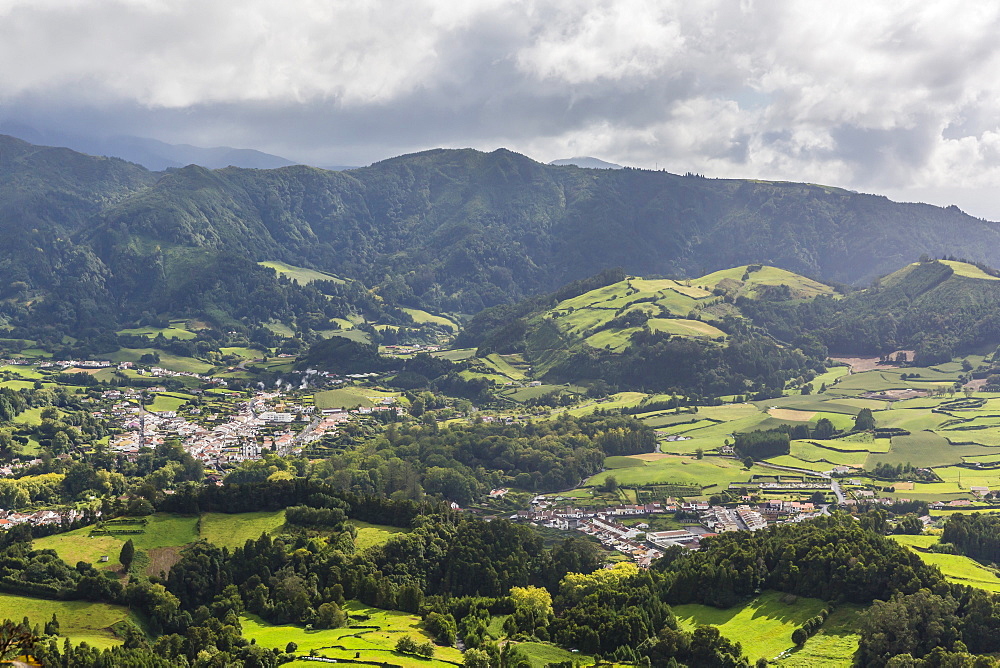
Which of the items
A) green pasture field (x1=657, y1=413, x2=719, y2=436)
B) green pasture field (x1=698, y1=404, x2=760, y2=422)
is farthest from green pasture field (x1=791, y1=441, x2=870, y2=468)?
green pasture field (x1=698, y1=404, x2=760, y2=422)

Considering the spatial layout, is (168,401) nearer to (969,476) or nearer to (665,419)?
(665,419)

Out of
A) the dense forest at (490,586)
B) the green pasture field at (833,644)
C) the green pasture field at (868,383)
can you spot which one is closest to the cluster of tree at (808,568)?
the dense forest at (490,586)

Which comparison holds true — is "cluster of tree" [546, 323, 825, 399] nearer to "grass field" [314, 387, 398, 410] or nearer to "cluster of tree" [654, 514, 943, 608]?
"grass field" [314, 387, 398, 410]

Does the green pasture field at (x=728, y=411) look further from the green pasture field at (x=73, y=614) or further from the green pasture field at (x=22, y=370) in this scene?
the green pasture field at (x=22, y=370)

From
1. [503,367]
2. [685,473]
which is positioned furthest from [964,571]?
[503,367]

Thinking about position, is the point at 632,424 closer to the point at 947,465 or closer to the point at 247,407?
the point at 947,465

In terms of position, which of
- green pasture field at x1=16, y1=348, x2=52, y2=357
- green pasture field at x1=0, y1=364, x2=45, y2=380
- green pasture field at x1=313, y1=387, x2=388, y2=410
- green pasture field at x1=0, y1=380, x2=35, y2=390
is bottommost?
green pasture field at x1=313, y1=387, x2=388, y2=410
